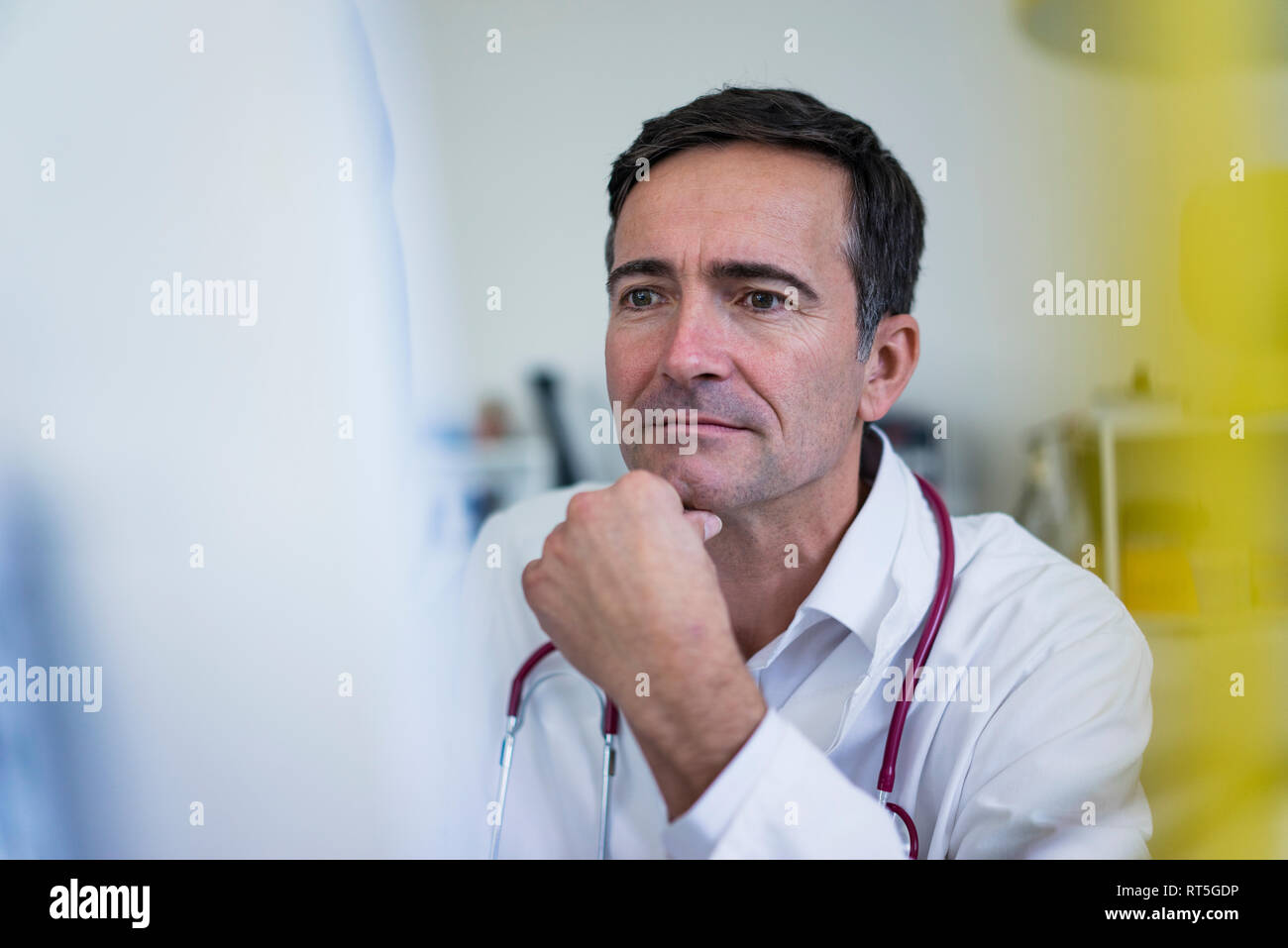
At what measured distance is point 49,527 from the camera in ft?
3.65

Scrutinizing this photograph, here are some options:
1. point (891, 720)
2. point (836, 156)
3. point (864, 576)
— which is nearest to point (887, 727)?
point (891, 720)

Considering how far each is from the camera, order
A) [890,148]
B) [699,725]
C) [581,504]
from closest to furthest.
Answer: [699,725]
[581,504]
[890,148]

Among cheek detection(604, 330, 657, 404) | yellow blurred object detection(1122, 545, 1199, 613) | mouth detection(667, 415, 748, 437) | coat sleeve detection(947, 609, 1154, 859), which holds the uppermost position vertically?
cheek detection(604, 330, 657, 404)

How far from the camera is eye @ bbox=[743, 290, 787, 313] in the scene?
96 cm

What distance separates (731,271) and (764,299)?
52 millimetres

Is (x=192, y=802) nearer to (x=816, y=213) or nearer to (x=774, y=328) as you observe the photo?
(x=774, y=328)

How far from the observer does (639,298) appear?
1.00m

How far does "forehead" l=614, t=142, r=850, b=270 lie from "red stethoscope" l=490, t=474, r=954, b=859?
378mm

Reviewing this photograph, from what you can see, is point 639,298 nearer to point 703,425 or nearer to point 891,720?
point 703,425

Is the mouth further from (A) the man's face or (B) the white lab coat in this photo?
(B) the white lab coat

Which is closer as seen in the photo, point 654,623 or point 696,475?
point 654,623

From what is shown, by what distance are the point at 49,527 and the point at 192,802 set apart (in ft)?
1.32

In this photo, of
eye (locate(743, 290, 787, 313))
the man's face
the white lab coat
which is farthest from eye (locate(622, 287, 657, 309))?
the white lab coat
